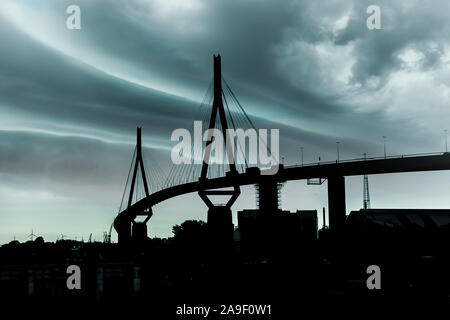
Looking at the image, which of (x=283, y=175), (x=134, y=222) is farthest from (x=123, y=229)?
(x=283, y=175)

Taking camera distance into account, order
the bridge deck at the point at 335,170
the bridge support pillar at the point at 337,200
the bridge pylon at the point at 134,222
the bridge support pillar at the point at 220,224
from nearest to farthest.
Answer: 1. the bridge support pillar at the point at 220,224
2. the bridge deck at the point at 335,170
3. the bridge support pillar at the point at 337,200
4. the bridge pylon at the point at 134,222

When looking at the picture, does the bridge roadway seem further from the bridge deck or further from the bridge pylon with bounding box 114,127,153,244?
the bridge pylon with bounding box 114,127,153,244

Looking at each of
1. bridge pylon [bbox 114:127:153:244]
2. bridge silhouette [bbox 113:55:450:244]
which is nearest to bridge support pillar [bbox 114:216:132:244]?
bridge pylon [bbox 114:127:153:244]

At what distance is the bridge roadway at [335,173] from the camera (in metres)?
70.3

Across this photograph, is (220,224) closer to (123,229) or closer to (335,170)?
(335,170)

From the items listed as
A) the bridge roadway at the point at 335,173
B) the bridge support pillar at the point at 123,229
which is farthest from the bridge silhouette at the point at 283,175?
the bridge support pillar at the point at 123,229

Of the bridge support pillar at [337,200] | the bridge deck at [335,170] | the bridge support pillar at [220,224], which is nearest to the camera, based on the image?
the bridge support pillar at [220,224]

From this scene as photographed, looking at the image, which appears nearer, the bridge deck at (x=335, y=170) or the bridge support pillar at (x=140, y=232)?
the bridge deck at (x=335, y=170)

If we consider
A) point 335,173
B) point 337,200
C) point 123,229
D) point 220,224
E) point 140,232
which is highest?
point 335,173

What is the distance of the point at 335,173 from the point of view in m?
79.1

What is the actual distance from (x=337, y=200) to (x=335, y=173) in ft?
11.9

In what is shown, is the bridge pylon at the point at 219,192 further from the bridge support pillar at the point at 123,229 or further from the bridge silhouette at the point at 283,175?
the bridge support pillar at the point at 123,229

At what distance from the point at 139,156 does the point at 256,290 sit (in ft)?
265
